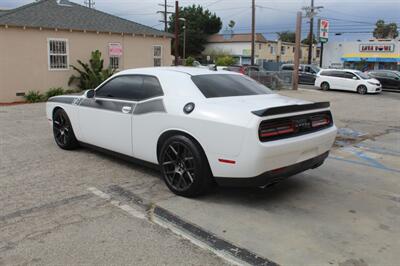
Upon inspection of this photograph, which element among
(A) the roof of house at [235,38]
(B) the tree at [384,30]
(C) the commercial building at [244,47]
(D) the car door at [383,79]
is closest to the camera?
(D) the car door at [383,79]

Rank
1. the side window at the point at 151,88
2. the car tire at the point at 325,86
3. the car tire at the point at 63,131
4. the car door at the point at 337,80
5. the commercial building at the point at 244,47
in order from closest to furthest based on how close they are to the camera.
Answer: the side window at the point at 151,88
the car tire at the point at 63,131
the car door at the point at 337,80
the car tire at the point at 325,86
the commercial building at the point at 244,47

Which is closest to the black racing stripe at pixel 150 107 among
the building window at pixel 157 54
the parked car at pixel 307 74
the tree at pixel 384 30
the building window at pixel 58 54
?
the building window at pixel 58 54

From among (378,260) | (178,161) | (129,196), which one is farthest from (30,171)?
(378,260)

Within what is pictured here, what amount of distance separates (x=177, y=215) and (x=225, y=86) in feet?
6.37

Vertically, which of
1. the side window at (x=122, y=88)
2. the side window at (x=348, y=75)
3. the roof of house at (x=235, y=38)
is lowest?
the side window at (x=122, y=88)

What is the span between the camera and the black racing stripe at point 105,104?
228 inches

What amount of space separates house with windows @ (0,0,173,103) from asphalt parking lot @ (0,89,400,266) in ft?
36.0

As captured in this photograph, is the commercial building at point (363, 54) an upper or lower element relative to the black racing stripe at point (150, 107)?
upper

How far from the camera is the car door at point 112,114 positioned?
5723 mm

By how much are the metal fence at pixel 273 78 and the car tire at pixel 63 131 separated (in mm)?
18159

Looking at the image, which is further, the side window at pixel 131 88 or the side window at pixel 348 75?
the side window at pixel 348 75

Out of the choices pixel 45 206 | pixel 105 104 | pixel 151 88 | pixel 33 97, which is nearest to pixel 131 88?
pixel 151 88

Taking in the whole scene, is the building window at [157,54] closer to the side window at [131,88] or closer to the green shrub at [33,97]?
the green shrub at [33,97]

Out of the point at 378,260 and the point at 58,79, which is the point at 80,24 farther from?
the point at 378,260
